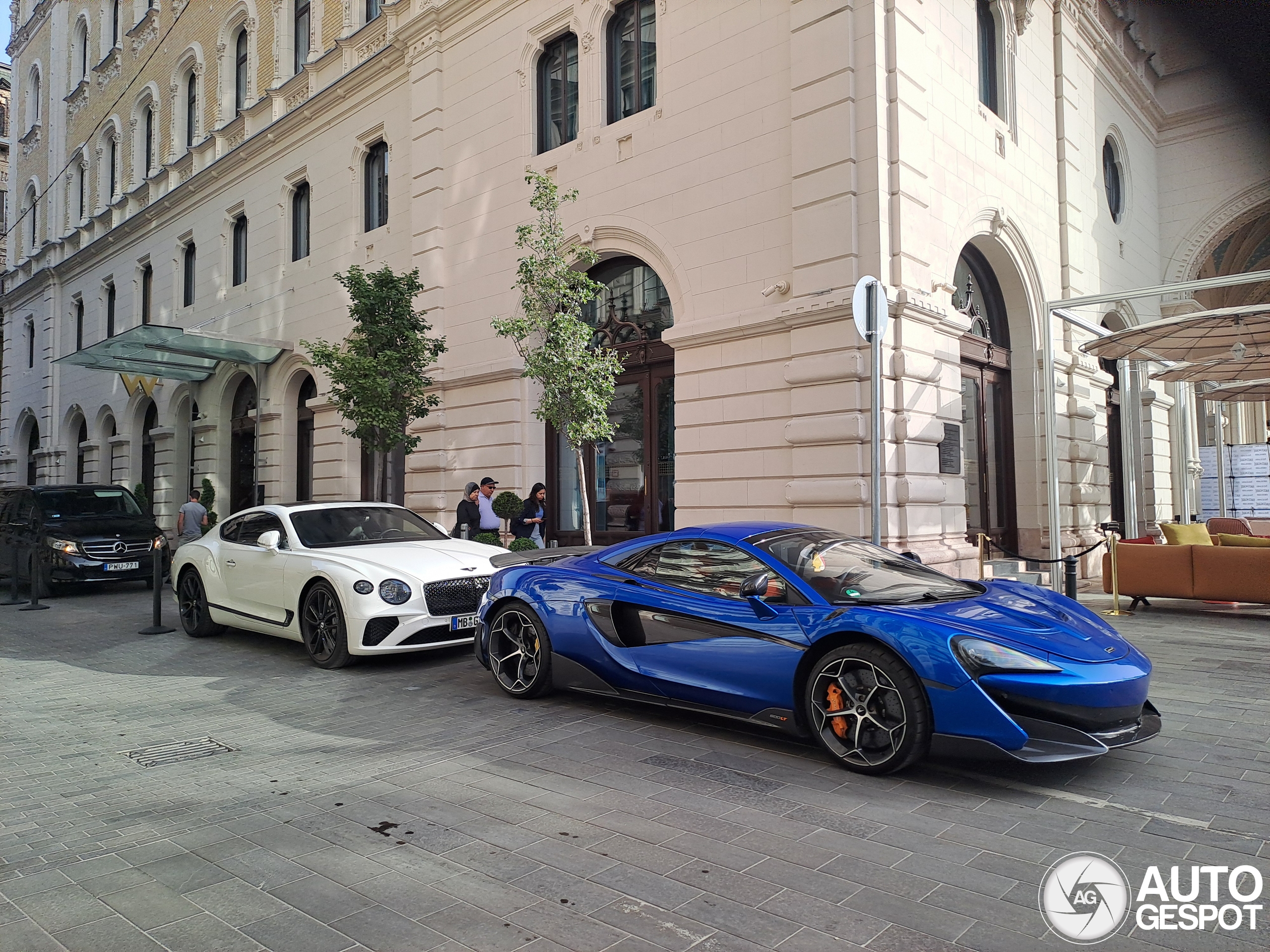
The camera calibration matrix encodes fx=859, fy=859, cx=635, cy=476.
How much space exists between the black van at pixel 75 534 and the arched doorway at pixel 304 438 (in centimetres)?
574

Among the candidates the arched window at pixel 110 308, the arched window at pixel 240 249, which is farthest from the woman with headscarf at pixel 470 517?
the arched window at pixel 110 308

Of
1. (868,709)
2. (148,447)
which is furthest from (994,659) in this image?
(148,447)

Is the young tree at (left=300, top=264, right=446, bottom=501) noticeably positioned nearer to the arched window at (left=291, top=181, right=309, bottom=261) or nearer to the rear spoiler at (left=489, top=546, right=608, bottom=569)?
the rear spoiler at (left=489, top=546, right=608, bottom=569)

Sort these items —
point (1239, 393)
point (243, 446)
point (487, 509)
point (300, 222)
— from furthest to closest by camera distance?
point (243, 446)
point (300, 222)
point (1239, 393)
point (487, 509)

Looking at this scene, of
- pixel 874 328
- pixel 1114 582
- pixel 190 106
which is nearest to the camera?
pixel 874 328

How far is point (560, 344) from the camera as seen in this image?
1024cm

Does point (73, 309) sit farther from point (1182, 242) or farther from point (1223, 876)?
point (1223, 876)

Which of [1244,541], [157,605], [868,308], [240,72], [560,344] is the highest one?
[240,72]

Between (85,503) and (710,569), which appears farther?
(85,503)

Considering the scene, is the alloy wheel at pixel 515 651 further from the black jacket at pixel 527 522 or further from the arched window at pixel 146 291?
the arched window at pixel 146 291

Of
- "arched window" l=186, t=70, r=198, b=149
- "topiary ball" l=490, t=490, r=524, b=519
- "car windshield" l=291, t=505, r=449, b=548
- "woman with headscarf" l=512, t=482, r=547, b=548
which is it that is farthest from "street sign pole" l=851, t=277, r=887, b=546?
"arched window" l=186, t=70, r=198, b=149

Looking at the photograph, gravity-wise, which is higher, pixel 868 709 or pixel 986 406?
pixel 986 406

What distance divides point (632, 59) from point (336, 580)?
9950mm

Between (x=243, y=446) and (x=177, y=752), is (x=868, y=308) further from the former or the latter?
(x=243, y=446)
